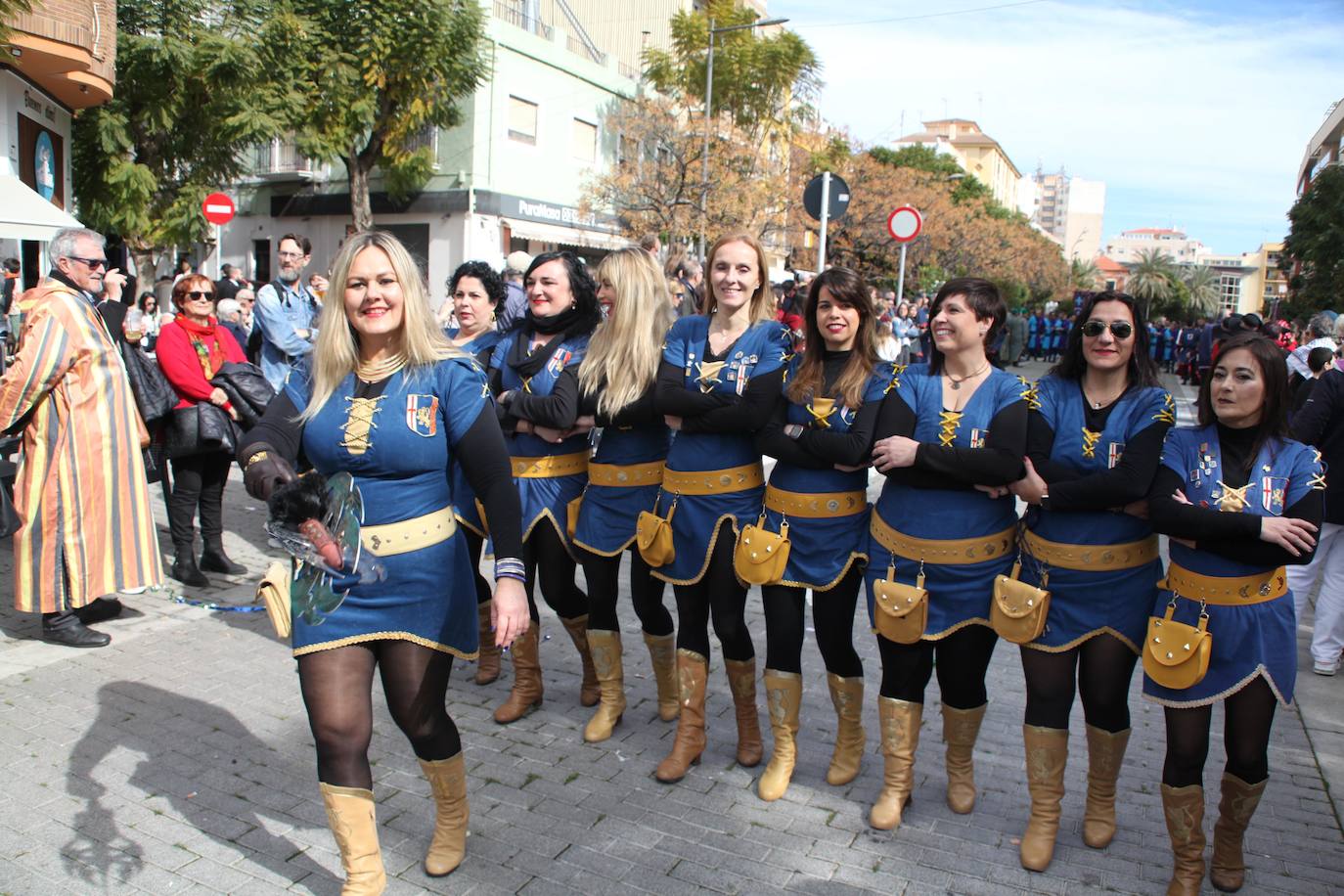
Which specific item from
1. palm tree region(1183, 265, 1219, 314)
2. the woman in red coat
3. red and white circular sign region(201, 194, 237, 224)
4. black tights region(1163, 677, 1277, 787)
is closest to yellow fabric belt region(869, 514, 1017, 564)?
black tights region(1163, 677, 1277, 787)

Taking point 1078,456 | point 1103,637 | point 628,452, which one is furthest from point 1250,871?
point 628,452

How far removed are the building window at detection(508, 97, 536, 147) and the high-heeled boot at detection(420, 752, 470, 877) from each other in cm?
2690

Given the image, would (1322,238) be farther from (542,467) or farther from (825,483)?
(542,467)

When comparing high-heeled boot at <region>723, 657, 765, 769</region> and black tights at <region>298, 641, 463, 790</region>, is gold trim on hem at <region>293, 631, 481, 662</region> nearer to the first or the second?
black tights at <region>298, 641, 463, 790</region>

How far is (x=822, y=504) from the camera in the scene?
366 centimetres

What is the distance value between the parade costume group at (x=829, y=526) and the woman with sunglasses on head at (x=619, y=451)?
1 cm

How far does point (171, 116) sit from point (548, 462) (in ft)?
61.7

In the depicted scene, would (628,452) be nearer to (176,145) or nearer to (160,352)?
(160,352)

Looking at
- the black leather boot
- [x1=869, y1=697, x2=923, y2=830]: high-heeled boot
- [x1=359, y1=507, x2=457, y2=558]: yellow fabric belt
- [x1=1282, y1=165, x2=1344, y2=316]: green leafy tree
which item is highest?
[x1=1282, y1=165, x2=1344, y2=316]: green leafy tree

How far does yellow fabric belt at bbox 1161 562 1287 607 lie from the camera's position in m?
3.03

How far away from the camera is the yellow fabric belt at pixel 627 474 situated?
4160 mm

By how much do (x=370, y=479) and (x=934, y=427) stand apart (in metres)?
1.83

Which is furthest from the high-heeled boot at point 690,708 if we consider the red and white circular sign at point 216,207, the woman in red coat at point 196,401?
the red and white circular sign at point 216,207

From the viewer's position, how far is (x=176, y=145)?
20.5 metres
